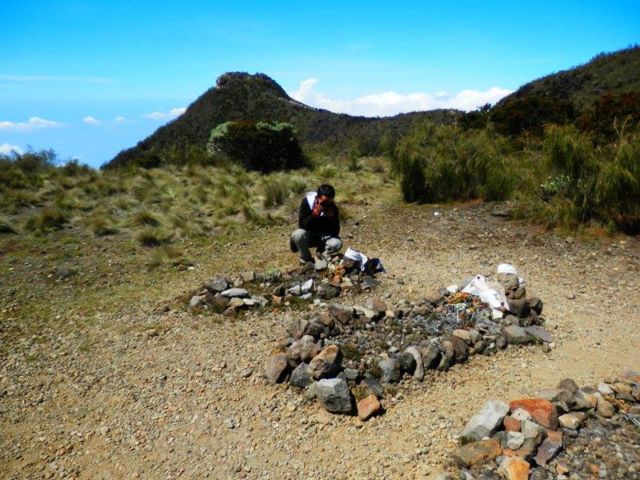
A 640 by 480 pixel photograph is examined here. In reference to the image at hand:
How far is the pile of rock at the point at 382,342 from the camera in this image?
13.3ft

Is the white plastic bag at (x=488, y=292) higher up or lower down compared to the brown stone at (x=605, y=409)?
higher up

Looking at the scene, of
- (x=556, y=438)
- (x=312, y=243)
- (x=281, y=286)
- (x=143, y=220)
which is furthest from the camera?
(x=143, y=220)

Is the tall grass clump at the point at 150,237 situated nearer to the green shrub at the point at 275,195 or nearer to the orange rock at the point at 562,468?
the green shrub at the point at 275,195

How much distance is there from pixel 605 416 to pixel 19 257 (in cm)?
803

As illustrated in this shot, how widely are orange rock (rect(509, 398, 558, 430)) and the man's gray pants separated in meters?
3.67

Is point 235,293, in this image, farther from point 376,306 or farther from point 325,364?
point 325,364

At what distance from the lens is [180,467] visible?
338cm

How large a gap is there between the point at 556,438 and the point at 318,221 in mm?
4253

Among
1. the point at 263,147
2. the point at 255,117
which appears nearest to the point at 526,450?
the point at 263,147

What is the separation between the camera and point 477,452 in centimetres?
311

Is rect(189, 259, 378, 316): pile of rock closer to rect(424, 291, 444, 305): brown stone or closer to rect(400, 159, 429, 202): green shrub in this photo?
rect(424, 291, 444, 305): brown stone

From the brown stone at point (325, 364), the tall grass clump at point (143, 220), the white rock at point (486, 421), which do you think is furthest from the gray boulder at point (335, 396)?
the tall grass clump at point (143, 220)

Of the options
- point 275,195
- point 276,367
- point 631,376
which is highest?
point 275,195

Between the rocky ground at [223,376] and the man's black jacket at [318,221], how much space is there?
0.77 meters
